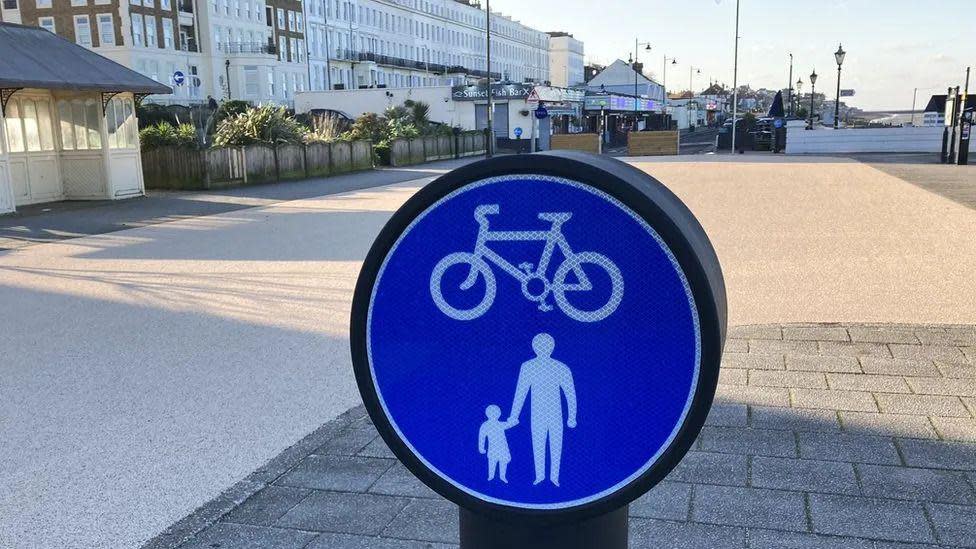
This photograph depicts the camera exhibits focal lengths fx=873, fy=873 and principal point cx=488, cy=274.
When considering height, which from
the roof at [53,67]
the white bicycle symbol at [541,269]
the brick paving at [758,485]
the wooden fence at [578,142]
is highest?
the roof at [53,67]

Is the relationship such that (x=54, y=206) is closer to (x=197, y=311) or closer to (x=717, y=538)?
(x=197, y=311)

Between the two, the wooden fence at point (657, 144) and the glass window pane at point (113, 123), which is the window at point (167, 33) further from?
the glass window pane at point (113, 123)

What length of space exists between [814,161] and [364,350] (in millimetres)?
33169

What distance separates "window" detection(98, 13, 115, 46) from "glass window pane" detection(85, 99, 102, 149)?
4449 cm

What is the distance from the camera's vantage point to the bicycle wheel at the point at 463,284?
175 cm

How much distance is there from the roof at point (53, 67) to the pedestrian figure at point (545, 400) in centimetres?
1659

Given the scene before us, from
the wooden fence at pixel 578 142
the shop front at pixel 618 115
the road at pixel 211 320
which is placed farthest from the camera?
the shop front at pixel 618 115

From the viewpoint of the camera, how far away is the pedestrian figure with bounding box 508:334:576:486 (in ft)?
5.74

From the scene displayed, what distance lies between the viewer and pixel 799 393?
5070 millimetres

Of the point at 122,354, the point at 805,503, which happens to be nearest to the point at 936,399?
the point at 805,503

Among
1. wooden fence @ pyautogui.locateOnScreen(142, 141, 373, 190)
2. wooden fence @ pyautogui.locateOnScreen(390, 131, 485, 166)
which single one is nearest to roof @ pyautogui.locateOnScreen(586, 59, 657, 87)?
wooden fence @ pyautogui.locateOnScreen(390, 131, 485, 166)

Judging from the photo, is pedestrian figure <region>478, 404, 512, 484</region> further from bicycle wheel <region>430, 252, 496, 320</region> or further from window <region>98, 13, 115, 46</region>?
window <region>98, 13, 115, 46</region>

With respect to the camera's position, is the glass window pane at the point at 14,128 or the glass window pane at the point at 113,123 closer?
the glass window pane at the point at 14,128

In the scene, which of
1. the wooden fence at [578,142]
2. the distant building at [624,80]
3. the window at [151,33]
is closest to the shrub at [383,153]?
the wooden fence at [578,142]
